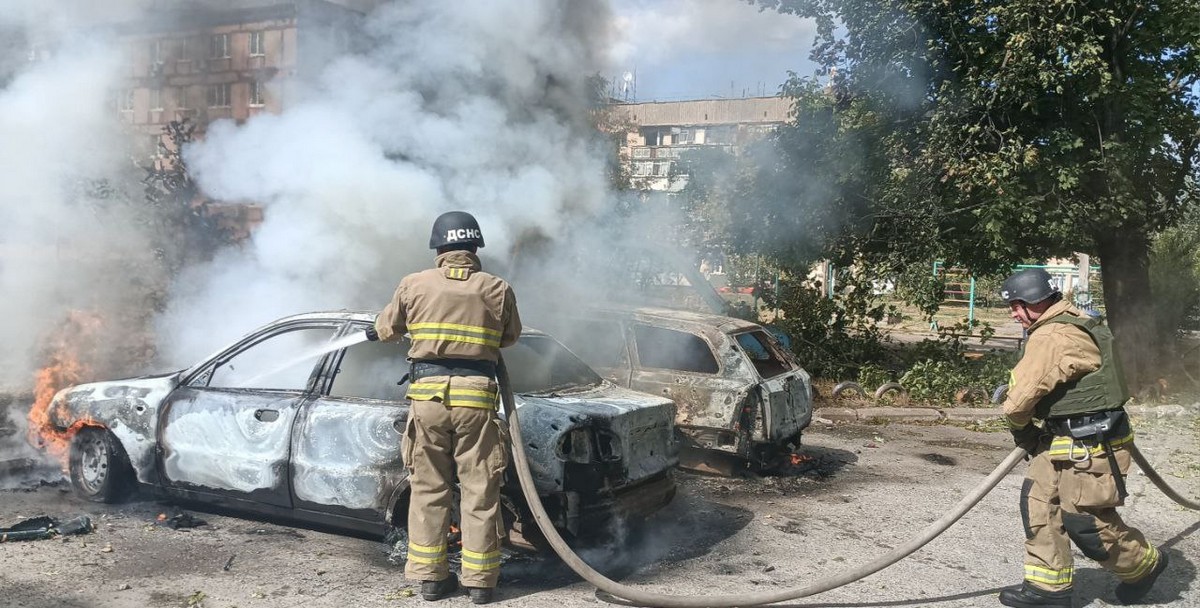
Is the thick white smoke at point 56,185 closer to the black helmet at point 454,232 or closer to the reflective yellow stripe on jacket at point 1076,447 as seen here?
the black helmet at point 454,232

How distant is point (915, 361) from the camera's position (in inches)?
507

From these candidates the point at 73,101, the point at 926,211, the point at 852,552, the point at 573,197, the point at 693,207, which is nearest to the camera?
the point at 852,552

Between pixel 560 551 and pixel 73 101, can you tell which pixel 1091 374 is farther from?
pixel 73 101

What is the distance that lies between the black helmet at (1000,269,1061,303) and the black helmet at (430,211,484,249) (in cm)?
274

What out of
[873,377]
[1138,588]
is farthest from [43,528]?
[873,377]

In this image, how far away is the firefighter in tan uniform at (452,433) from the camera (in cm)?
441

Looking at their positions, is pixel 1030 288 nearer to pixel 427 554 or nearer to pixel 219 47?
pixel 427 554

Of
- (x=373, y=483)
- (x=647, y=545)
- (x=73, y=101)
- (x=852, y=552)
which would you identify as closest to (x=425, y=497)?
(x=373, y=483)

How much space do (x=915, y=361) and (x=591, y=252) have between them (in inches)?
241

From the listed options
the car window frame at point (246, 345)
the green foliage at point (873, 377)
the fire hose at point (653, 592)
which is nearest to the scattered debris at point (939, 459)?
the green foliage at point (873, 377)

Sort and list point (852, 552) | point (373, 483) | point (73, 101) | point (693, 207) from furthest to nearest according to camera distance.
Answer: point (693, 207) → point (73, 101) → point (852, 552) → point (373, 483)

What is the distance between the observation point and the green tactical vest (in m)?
4.38

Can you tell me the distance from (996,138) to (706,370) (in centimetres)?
603

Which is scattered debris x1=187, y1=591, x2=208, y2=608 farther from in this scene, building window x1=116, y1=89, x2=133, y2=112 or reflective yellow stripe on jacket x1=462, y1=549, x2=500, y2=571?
building window x1=116, y1=89, x2=133, y2=112
